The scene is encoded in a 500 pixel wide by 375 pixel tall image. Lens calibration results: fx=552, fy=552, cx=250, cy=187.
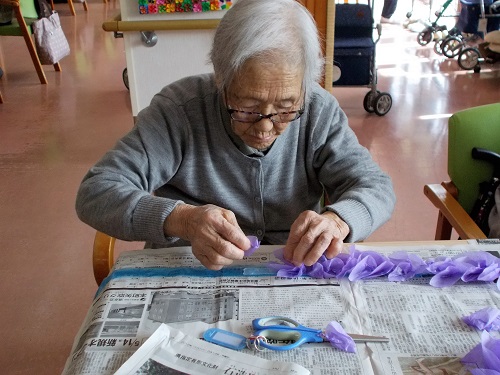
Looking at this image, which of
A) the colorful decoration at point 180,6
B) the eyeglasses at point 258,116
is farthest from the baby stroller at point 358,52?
the eyeglasses at point 258,116

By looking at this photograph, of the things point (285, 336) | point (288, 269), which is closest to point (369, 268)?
point (288, 269)

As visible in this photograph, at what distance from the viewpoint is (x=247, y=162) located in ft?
4.66

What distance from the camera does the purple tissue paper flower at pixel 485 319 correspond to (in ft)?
3.22

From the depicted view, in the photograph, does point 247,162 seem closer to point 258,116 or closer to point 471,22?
point 258,116

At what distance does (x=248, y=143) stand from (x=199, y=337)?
544 millimetres

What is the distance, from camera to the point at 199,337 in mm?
960

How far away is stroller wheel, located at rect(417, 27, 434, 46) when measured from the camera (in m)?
5.89

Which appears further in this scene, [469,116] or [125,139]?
[469,116]

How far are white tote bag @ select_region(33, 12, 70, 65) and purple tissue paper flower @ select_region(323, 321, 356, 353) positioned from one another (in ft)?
15.9

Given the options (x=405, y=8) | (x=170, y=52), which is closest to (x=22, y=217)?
(x=170, y=52)

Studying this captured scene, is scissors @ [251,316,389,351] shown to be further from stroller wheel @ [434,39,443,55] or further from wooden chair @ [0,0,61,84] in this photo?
stroller wheel @ [434,39,443,55]

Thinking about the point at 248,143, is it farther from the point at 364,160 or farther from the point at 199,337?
the point at 199,337

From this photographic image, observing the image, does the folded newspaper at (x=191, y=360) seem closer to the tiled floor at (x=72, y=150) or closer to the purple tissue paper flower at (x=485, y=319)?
the purple tissue paper flower at (x=485, y=319)

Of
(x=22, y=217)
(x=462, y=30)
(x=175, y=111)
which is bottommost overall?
(x=22, y=217)
